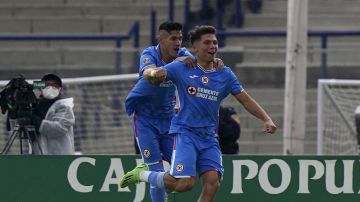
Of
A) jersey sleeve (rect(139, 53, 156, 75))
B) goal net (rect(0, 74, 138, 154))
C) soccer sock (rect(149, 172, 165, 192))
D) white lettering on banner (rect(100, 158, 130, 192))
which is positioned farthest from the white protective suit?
soccer sock (rect(149, 172, 165, 192))

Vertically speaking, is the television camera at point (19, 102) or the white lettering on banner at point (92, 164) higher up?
the television camera at point (19, 102)

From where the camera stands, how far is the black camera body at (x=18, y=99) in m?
14.6

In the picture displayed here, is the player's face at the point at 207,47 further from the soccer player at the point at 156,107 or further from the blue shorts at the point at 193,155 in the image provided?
the blue shorts at the point at 193,155

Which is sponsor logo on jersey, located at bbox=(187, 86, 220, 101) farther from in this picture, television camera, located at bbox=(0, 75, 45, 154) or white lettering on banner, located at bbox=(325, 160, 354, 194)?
television camera, located at bbox=(0, 75, 45, 154)

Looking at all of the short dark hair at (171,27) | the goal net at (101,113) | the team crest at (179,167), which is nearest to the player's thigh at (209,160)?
the team crest at (179,167)

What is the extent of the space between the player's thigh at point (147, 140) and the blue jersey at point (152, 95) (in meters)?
0.10

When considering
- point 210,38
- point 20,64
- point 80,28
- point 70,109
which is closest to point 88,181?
point 70,109

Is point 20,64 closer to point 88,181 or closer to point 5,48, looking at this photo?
point 5,48

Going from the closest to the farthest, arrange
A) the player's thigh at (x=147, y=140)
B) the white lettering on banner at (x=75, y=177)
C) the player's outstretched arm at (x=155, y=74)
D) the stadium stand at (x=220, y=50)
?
the player's outstretched arm at (x=155, y=74), the player's thigh at (x=147, y=140), the white lettering on banner at (x=75, y=177), the stadium stand at (x=220, y=50)

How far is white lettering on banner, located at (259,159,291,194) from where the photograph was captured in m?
14.1

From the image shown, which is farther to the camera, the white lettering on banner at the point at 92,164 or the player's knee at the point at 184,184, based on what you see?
the white lettering on banner at the point at 92,164

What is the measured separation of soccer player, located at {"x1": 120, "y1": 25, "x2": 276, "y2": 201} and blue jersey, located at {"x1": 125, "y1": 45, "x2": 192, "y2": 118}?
57 cm

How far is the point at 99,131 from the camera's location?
1770cm

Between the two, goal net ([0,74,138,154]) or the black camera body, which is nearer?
the black camera body
